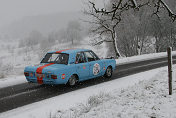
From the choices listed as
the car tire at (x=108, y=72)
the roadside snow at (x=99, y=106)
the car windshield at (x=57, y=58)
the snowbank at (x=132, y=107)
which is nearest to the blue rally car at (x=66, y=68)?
the car windshield at (x=57, y=58)

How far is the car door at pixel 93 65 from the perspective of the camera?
8.71 metres

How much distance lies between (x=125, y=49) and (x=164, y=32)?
7.15 m

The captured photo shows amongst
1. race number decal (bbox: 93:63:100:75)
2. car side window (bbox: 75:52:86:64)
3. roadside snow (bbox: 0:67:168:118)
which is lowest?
roadside snow (bbox: 0:67:168:118)

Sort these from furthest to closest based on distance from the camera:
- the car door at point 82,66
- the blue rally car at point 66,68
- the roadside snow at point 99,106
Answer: the car door at point 82,66
the blue rally car at point 66,68
the roadside snow at point 99,106

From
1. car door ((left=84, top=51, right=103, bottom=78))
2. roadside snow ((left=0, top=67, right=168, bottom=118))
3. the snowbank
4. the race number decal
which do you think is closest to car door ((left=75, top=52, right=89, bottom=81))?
car door ((left=84, top=51, right=103, bottom=78))

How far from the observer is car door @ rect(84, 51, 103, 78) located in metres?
8.71

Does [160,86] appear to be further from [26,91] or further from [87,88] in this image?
[26,91]

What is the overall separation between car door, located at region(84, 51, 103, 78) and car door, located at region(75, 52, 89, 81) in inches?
9.1

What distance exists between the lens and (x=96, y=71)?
29.6ft

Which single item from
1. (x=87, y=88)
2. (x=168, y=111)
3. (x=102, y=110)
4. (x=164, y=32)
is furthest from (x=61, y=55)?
(x=164, y=32)

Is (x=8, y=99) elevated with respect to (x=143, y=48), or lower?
lower

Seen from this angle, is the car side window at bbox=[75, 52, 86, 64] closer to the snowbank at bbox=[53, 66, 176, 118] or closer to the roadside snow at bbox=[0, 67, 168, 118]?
the roadside snow at bbox=[0, 67, 168, 118]

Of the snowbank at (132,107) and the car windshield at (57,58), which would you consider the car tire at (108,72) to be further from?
the snowbank at (132,107)

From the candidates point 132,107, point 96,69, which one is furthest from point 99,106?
point 96,69
